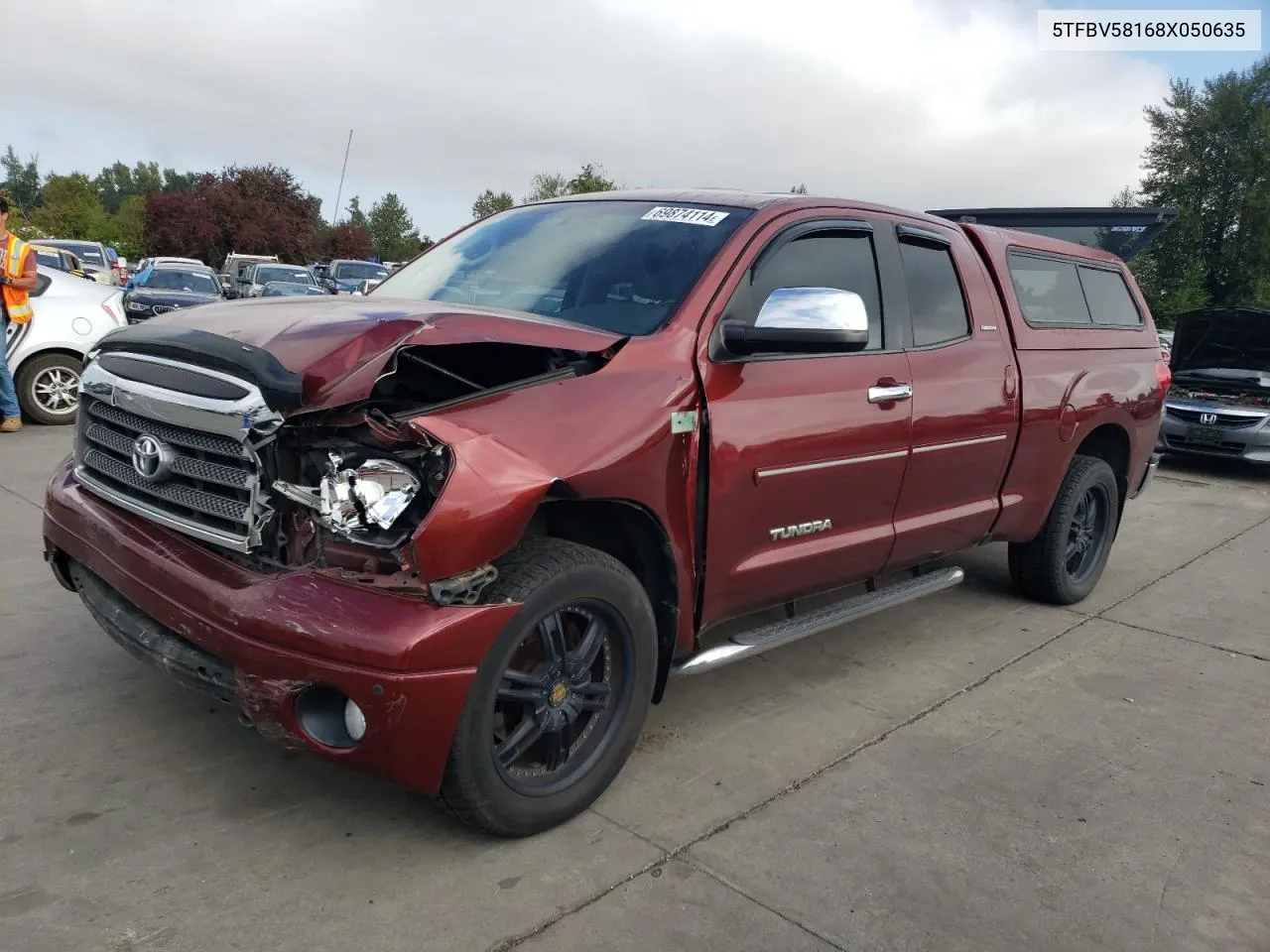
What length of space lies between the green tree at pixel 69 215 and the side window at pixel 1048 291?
224ft

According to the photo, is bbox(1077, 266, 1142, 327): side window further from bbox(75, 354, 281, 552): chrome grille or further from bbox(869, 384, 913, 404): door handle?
bbox(75, 354, 281, 552): chrome grille

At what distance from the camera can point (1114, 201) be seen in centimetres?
3644

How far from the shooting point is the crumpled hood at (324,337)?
8.05 ft

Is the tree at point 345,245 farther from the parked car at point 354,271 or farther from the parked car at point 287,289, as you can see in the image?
the parked car at point 287,289

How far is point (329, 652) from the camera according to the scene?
2.39m

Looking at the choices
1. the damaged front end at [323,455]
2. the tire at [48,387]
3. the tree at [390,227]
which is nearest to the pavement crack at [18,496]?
the tire at [48,387]

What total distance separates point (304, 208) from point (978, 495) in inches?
2265

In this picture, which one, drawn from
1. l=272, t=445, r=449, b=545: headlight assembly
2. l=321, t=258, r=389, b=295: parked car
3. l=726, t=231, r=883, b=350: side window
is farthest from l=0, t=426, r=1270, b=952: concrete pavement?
l=321, t=258, r=389, b=295: parked car

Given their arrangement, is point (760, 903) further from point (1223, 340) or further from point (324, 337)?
A: point (1223, 340)

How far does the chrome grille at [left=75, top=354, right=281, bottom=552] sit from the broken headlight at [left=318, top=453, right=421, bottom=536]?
0.70ft

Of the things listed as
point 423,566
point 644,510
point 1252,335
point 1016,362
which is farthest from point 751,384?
point 1252,335

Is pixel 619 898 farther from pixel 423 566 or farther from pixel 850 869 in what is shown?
pixel 423 566

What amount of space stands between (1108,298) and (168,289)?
1719cm

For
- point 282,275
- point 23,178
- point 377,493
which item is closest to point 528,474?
point 377,493
